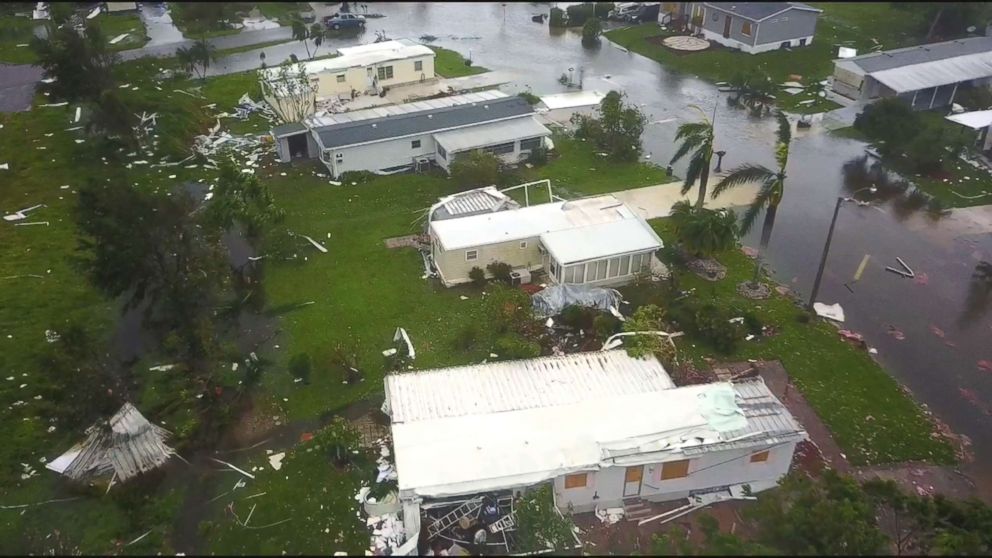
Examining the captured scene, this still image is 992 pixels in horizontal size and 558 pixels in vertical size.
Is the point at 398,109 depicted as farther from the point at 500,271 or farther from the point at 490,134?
the point at 500,271

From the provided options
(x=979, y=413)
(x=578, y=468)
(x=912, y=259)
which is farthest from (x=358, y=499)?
(x=912, y=259)

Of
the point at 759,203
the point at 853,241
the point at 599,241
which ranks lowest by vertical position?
the point at 853,241

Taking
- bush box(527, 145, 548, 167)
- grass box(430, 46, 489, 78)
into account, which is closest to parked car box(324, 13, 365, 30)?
grass box(430, 46, 489, 78)

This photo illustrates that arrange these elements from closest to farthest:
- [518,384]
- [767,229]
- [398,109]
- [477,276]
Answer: [518,384] → [477,276] → [767,229] → [398,109]

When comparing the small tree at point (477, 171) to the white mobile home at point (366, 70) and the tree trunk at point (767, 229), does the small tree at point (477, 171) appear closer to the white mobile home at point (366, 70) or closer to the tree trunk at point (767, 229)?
the tree trunk at point (767, 229)

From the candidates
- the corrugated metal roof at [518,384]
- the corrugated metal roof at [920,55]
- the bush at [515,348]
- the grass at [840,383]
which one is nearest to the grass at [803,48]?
the corrugated metal roof at [920,55]

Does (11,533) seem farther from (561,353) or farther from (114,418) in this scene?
(561,353)

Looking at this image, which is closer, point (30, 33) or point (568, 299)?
point (568, 299)

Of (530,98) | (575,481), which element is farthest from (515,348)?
(530,98)
